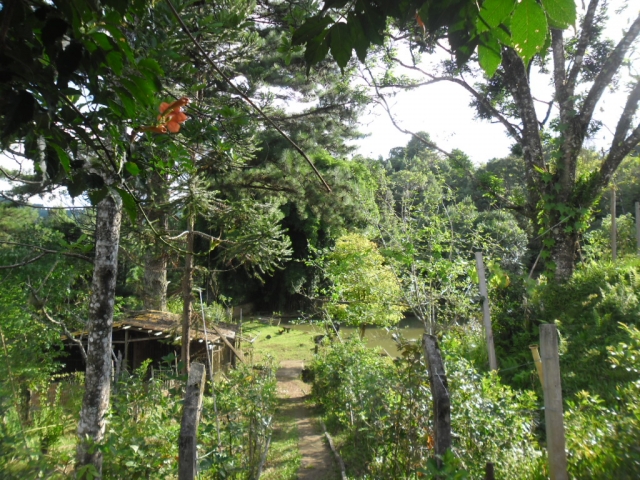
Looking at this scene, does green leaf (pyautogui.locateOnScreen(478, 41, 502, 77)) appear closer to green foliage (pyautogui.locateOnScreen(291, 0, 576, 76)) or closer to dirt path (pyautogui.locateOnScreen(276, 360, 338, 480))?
green foliage (pyautogui.locateOnScreen(291, 0, 576, 76))

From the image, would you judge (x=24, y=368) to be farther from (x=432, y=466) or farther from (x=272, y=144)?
(x=272, y=144)

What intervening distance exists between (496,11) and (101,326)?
3.81 m

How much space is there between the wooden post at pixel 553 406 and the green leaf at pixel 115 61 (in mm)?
2349

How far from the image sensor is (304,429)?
7992 mm

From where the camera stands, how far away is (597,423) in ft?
8.66

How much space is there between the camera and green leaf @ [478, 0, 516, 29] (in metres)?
0.85

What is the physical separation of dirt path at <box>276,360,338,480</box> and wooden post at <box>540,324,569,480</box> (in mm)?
3495

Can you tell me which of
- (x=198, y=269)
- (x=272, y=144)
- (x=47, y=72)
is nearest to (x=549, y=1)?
(x=47, y=72)

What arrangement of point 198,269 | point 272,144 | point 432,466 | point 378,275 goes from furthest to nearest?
point 272,144 < point 378,275 < point 198,269 < point 432,466

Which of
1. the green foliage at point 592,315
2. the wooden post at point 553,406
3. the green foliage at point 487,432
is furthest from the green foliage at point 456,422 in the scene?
the green foliage at point 592,315

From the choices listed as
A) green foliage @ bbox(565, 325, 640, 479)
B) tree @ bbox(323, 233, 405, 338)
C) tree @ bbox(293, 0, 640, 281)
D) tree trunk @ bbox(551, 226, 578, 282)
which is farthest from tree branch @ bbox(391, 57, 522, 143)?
green foliage @ bbox(565, 325, 640, 479)

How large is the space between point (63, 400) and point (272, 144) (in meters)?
8.33

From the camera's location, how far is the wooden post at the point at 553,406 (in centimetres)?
244

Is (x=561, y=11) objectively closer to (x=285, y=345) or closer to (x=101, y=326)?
(x=101, y=326)
